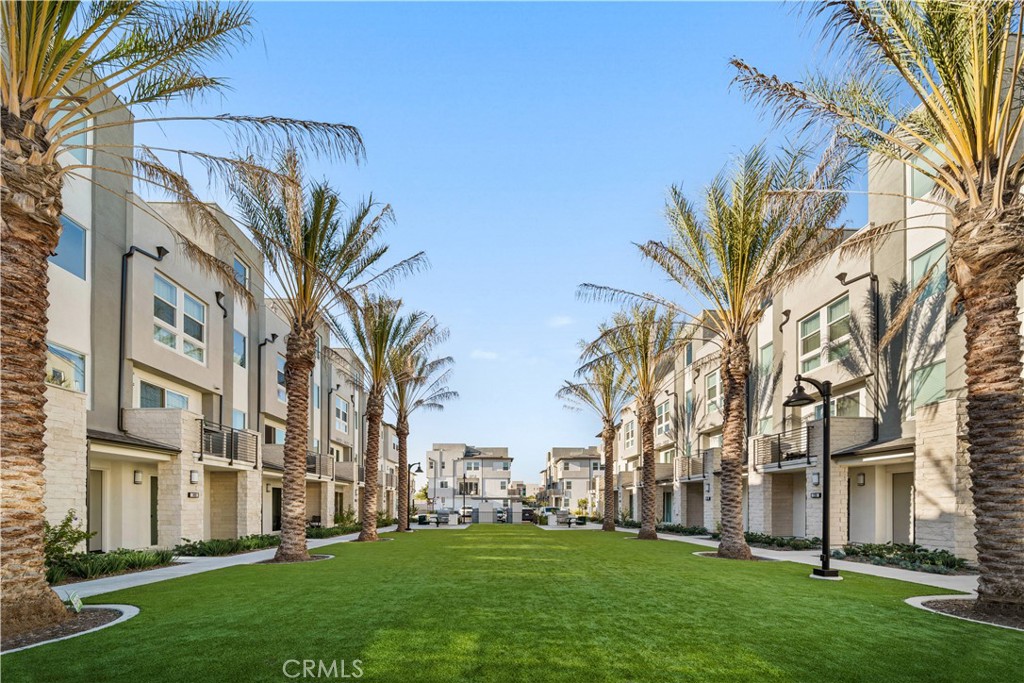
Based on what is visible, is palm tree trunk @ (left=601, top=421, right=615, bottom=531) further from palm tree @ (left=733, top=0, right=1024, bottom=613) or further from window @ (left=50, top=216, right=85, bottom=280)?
palm tree @ (left=733, top=0, right=1024, bottom=613)

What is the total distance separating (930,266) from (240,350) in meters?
25.7

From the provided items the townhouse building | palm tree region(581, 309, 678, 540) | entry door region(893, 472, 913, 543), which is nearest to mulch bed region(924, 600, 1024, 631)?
the townhouse building

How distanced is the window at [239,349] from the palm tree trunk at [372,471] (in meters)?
5.70

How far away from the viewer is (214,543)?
67.5 ft

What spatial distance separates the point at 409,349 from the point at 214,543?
13311 mm

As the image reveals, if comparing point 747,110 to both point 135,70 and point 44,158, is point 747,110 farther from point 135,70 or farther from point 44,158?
point 44,158

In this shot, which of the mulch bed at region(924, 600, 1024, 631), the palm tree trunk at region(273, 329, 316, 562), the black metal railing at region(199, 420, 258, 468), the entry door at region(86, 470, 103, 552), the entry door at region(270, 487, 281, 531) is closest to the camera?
the mulch bed at region(924, 600, 1024, 631)

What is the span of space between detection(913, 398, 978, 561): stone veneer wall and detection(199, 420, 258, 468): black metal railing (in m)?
20.6

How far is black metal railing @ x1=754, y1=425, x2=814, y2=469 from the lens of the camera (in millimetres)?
24688

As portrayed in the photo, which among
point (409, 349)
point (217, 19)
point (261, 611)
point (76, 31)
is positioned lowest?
point (261, 611)

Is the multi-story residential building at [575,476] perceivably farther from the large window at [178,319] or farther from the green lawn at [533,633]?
the green lawn at [533,633]

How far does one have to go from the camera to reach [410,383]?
35.3 m

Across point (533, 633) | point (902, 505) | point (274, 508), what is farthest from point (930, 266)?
point (274, 508)

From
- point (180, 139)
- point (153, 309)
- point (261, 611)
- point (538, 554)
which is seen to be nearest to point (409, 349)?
point (153, 309)
